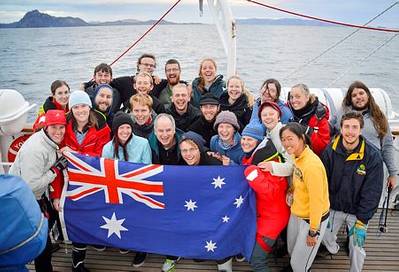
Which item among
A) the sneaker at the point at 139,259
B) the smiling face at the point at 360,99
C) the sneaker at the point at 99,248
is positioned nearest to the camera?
the smiling face at the point at 360,99

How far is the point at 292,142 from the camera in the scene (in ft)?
10.0

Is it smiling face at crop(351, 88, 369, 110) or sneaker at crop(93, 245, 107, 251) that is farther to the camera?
sneaker at crop(93, 245, 107, 251)

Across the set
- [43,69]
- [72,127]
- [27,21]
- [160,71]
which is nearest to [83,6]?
[27,21]

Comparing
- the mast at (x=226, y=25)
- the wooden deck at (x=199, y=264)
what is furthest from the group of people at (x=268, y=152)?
the mast at (x=226, y=25)

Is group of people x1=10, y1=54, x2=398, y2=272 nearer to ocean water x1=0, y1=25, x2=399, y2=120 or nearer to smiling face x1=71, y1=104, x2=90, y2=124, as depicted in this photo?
smiling face x1=71, y1=104, x2=90, y2=124

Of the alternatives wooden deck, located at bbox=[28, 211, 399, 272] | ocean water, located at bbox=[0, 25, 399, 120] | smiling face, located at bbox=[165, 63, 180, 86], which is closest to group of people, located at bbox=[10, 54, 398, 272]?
wooden deck, located at bbox=[28, 211, 399, 272]

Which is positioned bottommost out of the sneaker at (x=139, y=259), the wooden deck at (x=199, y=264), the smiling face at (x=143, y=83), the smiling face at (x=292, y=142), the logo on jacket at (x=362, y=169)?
the wooden deck at (x=199, y=264)

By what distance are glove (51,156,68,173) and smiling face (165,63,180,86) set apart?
1.77 metres

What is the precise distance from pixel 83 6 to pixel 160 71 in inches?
2389

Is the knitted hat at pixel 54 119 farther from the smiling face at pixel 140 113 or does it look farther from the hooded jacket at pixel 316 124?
the hooded jacket at pixel 316 124

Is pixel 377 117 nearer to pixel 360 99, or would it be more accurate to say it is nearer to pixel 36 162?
pixel 360 99

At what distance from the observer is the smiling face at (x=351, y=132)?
3154mm

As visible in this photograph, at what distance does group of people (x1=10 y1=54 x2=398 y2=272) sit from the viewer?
3.18 meters

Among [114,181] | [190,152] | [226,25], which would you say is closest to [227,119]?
[190,152]
